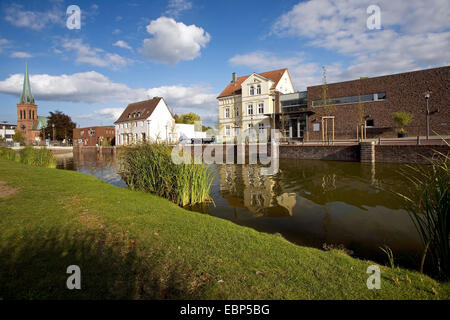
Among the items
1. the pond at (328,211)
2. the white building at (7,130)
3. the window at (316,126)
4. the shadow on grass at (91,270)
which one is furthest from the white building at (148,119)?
the white building at (7,130)

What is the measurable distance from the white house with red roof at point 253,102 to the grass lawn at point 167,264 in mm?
36852

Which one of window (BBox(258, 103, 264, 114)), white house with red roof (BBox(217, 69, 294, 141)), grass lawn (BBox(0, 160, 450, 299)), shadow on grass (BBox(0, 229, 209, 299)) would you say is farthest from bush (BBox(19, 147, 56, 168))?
window (BBox(258, 103, 264, 114))

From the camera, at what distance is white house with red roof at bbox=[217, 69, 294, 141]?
43500mm

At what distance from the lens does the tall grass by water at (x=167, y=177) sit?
8.59 m

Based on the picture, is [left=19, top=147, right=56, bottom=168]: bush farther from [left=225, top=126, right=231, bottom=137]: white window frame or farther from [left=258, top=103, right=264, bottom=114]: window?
[left=225, top=126, right=231, bottom=137]: white window frame

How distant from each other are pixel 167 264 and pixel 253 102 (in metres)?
43.8

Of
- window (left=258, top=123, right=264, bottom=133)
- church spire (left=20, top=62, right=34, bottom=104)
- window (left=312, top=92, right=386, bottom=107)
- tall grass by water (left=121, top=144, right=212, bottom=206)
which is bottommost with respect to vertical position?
tall grass by water (left=121, top=144, right=212, bottom=206)

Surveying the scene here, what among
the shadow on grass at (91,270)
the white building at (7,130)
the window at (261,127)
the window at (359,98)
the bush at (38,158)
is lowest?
the shadow on grass at (91,270)

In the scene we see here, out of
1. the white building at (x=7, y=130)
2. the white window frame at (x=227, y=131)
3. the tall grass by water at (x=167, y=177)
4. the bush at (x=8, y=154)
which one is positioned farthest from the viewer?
the white building at (x=7, y=130)

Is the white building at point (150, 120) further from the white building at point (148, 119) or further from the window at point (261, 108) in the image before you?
the window at point (261, 108)

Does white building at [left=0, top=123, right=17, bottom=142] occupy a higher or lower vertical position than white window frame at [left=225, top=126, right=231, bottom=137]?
higher

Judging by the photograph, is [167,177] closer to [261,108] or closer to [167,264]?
[167,264]

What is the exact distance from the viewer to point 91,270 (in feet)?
10.3

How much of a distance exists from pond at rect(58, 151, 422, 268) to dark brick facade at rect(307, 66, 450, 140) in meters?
20.5
